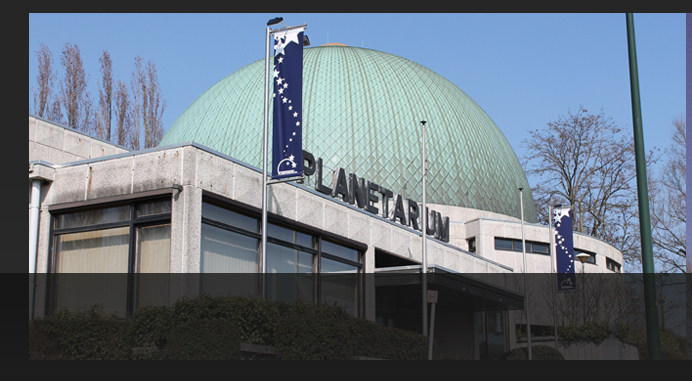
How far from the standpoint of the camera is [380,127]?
4384 cm

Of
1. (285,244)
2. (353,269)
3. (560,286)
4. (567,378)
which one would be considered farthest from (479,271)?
(567,378)

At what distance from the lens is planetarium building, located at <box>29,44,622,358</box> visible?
1778 centimetres

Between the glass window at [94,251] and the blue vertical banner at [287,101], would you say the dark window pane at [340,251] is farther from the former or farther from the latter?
the glass window at [94,251]

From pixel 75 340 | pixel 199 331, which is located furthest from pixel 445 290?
pixel 75 340

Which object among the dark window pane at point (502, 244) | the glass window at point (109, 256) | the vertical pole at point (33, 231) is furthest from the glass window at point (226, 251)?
the dark window pane at point (502, 244)

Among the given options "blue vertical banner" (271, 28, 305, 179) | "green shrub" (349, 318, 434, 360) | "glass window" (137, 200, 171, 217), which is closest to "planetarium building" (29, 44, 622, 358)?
"glass window" (137, 200, 171, 217)

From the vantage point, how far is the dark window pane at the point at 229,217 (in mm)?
18109

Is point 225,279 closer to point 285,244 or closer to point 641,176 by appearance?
point 285,244

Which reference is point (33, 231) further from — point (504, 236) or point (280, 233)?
point (504, 236)

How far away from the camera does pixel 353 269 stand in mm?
24016

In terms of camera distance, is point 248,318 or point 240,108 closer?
point 248,318

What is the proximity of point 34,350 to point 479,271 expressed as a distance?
67.9 feet

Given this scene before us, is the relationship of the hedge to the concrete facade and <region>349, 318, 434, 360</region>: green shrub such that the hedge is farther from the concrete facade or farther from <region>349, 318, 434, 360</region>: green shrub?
the concrete facade

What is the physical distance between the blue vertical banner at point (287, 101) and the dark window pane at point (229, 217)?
1373 millimetres
